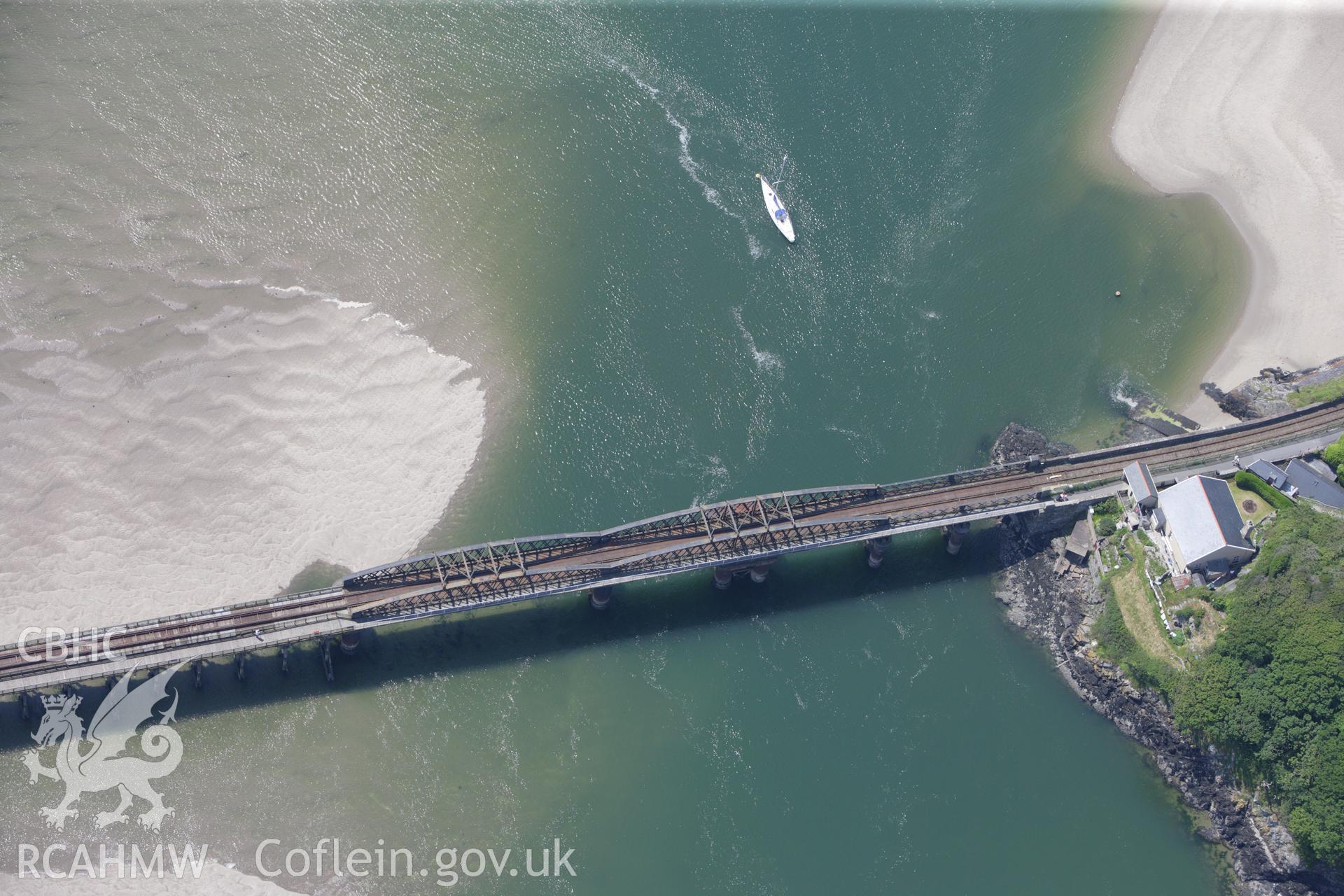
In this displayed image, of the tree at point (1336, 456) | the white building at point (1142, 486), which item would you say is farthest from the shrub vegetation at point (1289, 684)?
the white building at point (1142, 486)

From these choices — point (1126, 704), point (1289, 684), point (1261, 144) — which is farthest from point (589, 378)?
point (1261, 144)

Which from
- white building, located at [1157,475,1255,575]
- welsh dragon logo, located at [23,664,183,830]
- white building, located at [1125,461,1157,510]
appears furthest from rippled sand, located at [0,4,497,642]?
white building, located at [1157,475,1255,575]

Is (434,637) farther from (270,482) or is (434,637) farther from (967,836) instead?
(967,836)

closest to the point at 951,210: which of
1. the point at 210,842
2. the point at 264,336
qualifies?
the point at 264,336

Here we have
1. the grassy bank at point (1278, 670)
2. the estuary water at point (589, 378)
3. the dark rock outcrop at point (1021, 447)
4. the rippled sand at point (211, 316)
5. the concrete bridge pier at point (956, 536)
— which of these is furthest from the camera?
the dark rock outcrop at point (1021, 447)

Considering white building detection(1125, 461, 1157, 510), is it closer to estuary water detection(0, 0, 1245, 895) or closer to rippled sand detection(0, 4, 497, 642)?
estuary water detection(0, 0, 1245, 895)

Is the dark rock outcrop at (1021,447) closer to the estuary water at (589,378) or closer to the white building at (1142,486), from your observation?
the estuary water at (589,378)
